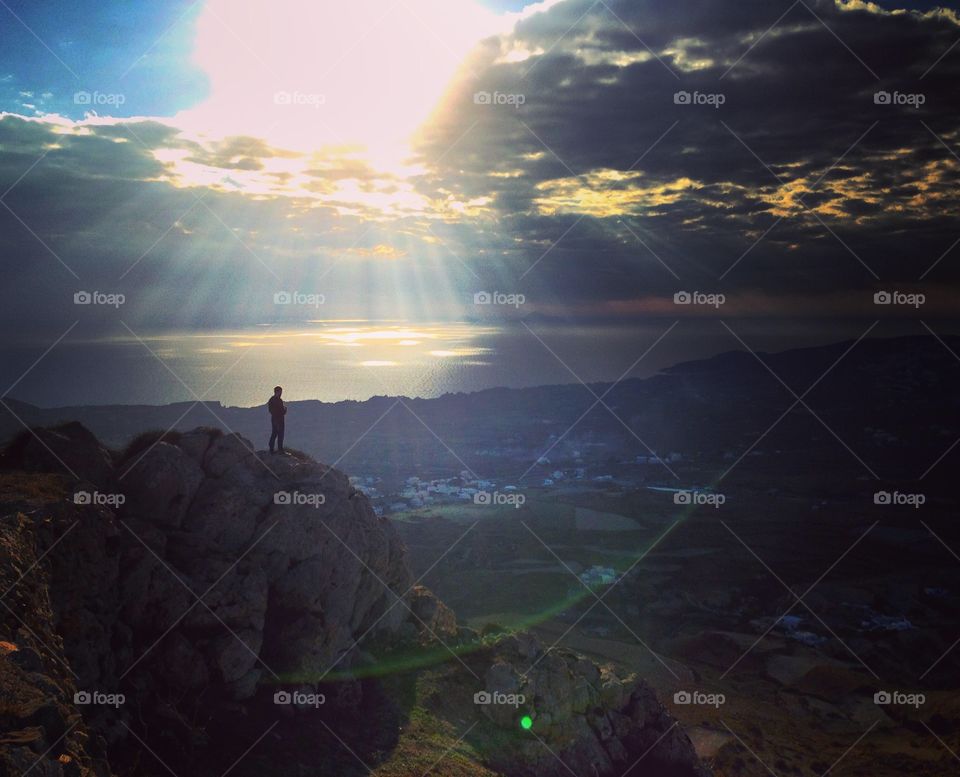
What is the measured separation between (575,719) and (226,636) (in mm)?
8715

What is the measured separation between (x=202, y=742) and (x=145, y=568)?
10.6 feet

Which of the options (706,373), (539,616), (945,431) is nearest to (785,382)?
(706,373)

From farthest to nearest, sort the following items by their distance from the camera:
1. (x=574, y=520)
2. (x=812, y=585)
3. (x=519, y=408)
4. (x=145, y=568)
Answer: (x=519, y=408)
(x=574, y=520)
(x=812, y=585)
(x=145, y=568)

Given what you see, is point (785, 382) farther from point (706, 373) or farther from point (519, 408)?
point (519, 408)

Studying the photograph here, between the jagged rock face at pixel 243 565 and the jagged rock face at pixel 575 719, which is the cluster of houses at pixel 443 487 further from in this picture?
the jagged rock face at pixel 243 565

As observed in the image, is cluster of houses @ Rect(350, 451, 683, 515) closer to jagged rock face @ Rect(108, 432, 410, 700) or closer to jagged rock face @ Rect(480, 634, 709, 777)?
jagged rock face @ Rect(480, 634, 709, 777)

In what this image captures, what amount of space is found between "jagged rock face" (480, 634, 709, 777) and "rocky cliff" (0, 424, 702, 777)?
0.05m

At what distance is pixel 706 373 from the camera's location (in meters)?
136

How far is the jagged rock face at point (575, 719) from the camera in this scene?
15.9 meters

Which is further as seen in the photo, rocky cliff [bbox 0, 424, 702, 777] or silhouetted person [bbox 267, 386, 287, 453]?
silhouetted person [bbox 267, 386, 287, 453]

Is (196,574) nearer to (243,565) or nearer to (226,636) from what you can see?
(243,565)

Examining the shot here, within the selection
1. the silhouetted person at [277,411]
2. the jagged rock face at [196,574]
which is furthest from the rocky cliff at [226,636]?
the silhouetted person at [277,411]

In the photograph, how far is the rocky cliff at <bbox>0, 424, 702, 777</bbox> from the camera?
9.99m

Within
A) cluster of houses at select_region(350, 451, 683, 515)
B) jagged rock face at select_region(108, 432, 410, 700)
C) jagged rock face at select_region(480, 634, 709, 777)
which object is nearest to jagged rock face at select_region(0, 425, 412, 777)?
jagged rock face at select_region(108, 432, 410, 700)
